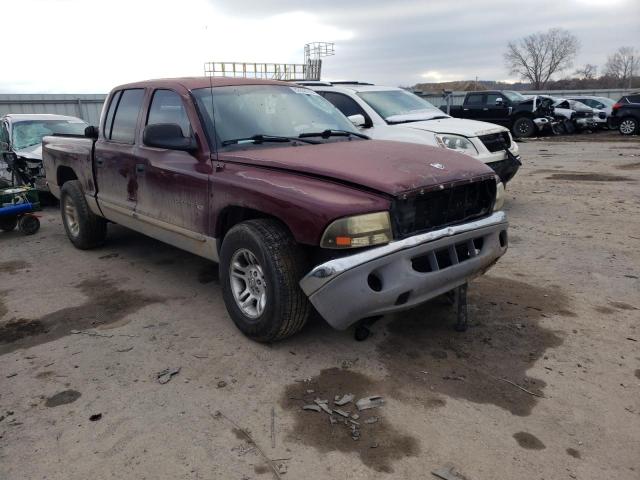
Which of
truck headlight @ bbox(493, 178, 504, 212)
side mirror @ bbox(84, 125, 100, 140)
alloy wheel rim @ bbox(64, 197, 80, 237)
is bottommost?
alloy wheel rim @ bbox(64, 197, 80, 237)

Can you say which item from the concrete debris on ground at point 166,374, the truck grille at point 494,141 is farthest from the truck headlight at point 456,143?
the concrete debris on ground at point 166,374

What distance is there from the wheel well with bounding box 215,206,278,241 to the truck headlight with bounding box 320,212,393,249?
71 centimetres

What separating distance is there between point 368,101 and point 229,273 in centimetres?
498

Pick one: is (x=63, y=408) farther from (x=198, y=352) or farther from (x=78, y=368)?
(x=198, y=352)

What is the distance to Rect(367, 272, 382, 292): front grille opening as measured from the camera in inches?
120

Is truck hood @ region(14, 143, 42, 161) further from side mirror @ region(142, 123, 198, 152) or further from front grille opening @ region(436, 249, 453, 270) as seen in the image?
front grille opening @ region(436, 249, 453, 270)

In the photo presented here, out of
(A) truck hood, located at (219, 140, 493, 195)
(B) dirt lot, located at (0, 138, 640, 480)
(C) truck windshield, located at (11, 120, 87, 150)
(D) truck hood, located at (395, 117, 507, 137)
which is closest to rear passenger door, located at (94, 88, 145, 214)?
(B) dirt lot, located at (0, 138, 640, 480)

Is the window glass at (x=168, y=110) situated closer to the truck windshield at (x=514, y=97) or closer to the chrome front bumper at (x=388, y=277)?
the chrome front bumper at (x=388, y=277)

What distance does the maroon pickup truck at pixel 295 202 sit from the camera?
3035 mm

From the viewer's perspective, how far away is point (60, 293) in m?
4.84

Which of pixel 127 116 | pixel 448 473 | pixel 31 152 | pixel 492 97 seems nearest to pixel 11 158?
pixel 31 152

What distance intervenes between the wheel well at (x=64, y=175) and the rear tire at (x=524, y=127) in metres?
18.1

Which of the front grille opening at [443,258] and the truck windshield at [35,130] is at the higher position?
the truck windshield at [35,130]

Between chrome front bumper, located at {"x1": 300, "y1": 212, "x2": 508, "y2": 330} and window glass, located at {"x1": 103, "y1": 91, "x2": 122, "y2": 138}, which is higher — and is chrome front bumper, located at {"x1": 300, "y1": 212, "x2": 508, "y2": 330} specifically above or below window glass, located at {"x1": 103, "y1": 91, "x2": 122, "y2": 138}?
below
